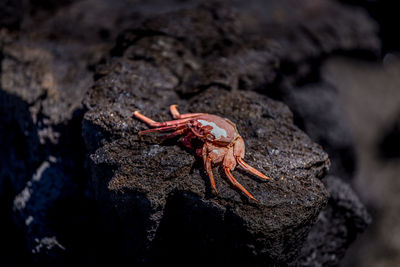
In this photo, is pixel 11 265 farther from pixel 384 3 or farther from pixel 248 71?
pixel 384 3

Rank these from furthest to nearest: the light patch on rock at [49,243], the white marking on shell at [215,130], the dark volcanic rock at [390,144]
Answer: the dark volcanic rock at [390,144], the light patch on rock at [49,243], the white marking on shell at [215,130]

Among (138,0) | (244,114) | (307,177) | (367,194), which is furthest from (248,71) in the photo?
(367,194)

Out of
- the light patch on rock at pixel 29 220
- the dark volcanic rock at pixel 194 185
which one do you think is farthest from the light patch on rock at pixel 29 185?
the dark volcanic rock at pixel 194 185

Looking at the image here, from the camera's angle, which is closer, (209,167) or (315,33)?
(209,167)

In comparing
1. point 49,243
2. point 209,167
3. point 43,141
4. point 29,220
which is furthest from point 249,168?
point 29,220

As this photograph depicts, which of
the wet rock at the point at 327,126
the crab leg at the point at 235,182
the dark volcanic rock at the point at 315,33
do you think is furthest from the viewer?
the dark volcanic rock at the point at 315,33

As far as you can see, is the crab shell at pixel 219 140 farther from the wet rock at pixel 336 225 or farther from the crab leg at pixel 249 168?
the wet rock at pixel 336 225

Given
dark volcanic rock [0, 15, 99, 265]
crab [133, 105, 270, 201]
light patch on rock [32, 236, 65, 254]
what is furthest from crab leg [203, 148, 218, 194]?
light patch on rock [32, 236, 65, 254]

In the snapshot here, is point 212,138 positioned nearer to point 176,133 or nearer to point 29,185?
point 176,133
